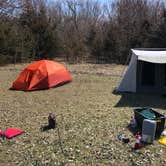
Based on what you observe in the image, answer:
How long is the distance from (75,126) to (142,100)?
264 cm

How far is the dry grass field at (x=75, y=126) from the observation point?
15.0ft

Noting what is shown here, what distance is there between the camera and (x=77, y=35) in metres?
19.0

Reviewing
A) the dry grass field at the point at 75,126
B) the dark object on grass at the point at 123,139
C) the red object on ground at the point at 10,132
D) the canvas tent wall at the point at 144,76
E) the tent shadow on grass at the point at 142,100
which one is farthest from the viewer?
the canvas tent wall at the point at 144,76

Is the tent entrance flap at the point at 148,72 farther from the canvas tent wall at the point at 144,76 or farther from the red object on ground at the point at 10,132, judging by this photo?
the red object on ground at the point at 10,132

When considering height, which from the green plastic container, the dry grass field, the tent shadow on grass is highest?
the green plastic container

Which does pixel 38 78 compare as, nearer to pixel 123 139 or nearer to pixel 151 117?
pixel 151 117

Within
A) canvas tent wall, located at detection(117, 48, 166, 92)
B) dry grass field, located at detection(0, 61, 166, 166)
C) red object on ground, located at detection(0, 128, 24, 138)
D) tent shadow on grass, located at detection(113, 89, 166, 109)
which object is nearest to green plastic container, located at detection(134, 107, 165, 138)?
dry grass field, located at detection(0, 61, 166, 166)

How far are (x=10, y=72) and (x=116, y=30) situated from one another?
6779mm

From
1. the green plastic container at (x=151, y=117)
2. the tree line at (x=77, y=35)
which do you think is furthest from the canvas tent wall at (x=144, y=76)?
the tree line at (x=77, y=35)

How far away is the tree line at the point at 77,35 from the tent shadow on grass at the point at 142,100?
8346 millimetres

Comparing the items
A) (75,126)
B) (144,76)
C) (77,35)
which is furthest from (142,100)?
(77,35)

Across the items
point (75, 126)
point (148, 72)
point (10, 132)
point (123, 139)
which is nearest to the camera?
point (123, 139)

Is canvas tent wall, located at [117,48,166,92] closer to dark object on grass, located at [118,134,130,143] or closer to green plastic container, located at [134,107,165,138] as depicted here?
green plastic container, located at [134,107,165,138]

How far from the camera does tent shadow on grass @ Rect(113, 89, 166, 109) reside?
7.40m
